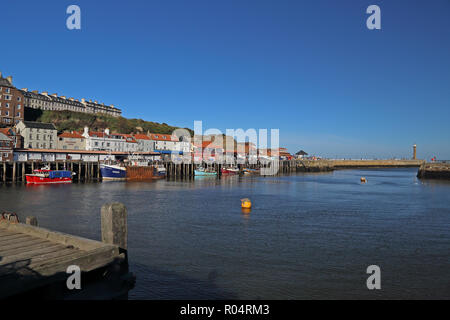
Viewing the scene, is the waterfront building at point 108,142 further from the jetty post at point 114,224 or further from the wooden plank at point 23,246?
the jetty post at point 114,224

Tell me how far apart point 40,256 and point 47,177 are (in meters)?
52.5

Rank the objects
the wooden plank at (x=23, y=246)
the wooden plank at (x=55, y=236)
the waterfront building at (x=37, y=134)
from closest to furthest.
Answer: the wooden plank at (x=55, y=236) < the wooden plank at (x=23, y=246) < the waterfront building at (x=37, y=134)

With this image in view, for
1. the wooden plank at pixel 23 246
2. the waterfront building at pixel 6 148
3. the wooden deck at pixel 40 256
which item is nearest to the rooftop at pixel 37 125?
the waterfront building at pixel 6 148

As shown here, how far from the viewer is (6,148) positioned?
5791cm

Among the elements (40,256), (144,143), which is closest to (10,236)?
(40,256)

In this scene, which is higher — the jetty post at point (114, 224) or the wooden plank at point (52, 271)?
the jetty post at point (114, 224)

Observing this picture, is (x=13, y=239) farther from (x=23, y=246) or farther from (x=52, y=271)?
(x=52, y=271)

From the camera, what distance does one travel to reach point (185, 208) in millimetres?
30391

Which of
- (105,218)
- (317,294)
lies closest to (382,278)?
(317,294)

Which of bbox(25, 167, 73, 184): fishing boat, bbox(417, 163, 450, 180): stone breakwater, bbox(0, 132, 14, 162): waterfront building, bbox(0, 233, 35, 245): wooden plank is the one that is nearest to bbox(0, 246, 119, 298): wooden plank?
bbox(0, 233, 35, 245): wooden plank

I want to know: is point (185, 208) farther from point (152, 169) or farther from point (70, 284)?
point (152, 169)

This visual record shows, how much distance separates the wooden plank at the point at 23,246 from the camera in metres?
6.83

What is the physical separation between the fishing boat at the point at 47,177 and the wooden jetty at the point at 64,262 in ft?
166
